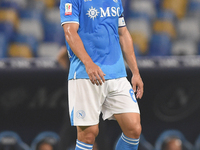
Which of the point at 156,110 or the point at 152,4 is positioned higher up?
the point at 152,4

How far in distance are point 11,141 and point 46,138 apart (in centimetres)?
45

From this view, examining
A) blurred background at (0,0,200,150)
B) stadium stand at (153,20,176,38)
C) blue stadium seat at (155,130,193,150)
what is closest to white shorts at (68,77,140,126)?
blurred background at (0,0,200,150)

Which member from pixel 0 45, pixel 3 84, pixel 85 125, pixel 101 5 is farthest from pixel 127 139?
pixel 0 45

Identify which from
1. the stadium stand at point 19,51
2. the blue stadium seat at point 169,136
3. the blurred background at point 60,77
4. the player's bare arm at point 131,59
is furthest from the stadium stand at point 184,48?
the player's bare arm at point 131,59

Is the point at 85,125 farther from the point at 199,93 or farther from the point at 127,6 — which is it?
the point at 127,6

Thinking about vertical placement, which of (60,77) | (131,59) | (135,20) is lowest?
(60,77)

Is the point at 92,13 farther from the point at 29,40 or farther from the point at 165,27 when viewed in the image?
the point at 165,27

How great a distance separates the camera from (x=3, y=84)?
436cm

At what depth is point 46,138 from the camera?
15.3 ft

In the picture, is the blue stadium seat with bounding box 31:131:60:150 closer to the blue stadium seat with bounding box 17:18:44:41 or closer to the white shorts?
the blue stadium seat with bounding box 17:18:44:41

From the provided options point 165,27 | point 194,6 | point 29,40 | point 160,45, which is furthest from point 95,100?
point 194,6

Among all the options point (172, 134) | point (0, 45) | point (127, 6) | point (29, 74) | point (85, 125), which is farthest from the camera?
point (127, 6)

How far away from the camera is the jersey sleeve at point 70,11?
2512mm

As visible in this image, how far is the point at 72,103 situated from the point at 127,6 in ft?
10.1
